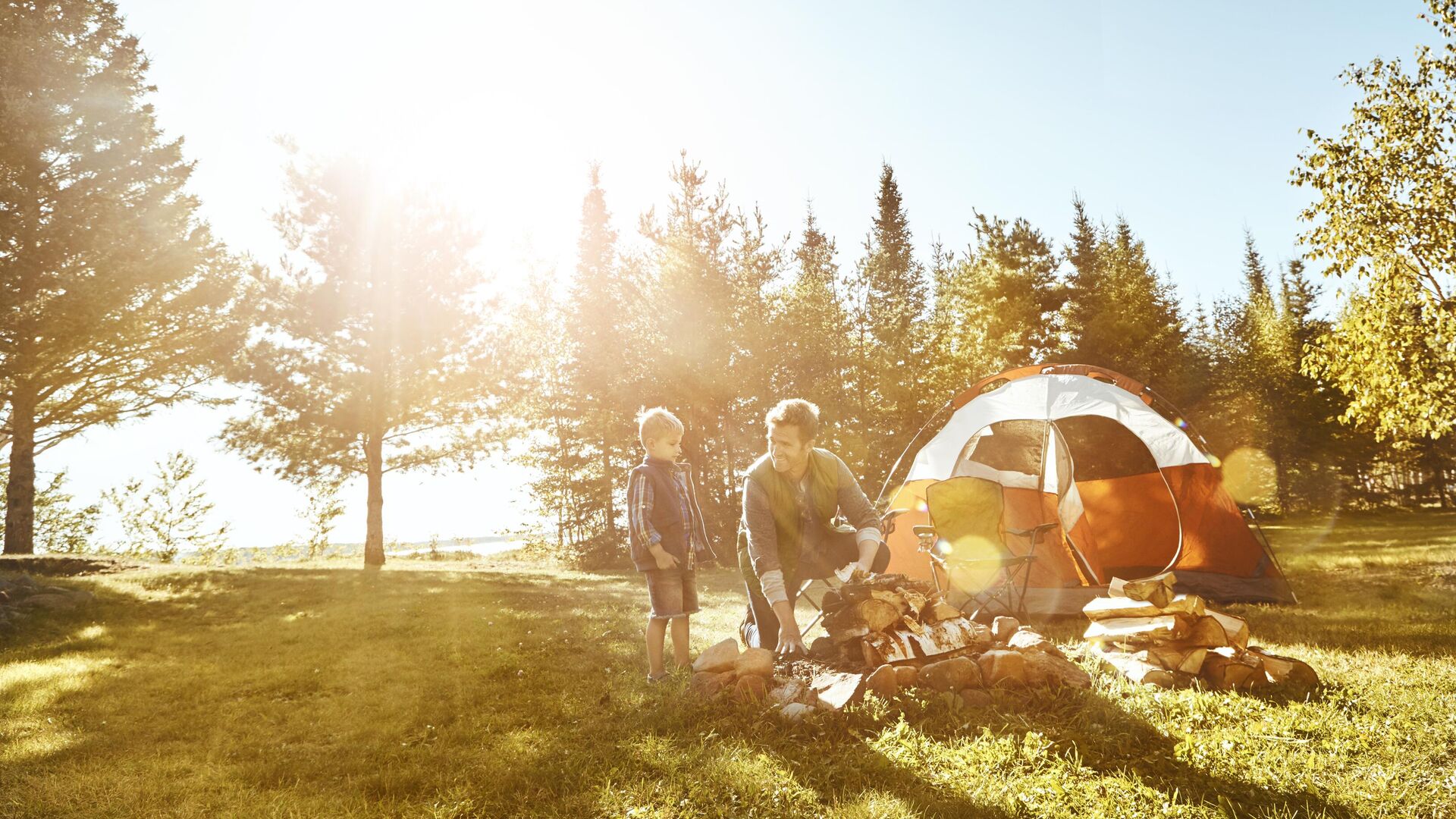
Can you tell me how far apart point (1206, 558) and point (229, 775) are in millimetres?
7565

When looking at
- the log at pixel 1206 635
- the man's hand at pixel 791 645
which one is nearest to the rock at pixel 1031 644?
the log at pixel 1206 635

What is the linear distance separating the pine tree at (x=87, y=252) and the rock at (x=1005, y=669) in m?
13.1

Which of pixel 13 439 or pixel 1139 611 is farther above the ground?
pixel 13 439

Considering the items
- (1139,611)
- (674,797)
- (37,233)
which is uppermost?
(37,233)

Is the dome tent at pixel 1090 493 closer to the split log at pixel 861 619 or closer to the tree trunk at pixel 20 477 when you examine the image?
the split log at pixel 861 619

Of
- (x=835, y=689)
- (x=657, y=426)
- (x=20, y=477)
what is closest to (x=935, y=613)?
(x=835, y=689)

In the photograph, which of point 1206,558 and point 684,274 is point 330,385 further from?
point 1206,558

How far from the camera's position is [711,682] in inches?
154

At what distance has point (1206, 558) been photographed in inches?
258

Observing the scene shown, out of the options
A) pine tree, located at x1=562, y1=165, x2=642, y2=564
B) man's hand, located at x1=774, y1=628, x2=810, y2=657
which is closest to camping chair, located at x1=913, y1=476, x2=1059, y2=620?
man's hand, located at x1=774, y1=628, x2=810, y2=657

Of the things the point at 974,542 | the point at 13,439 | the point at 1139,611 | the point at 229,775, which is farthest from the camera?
the point at 13,439

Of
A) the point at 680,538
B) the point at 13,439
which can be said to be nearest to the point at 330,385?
the point at 13,439

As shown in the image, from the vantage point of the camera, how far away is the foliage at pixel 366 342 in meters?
13.9

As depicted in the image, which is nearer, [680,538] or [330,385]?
[680,538]
